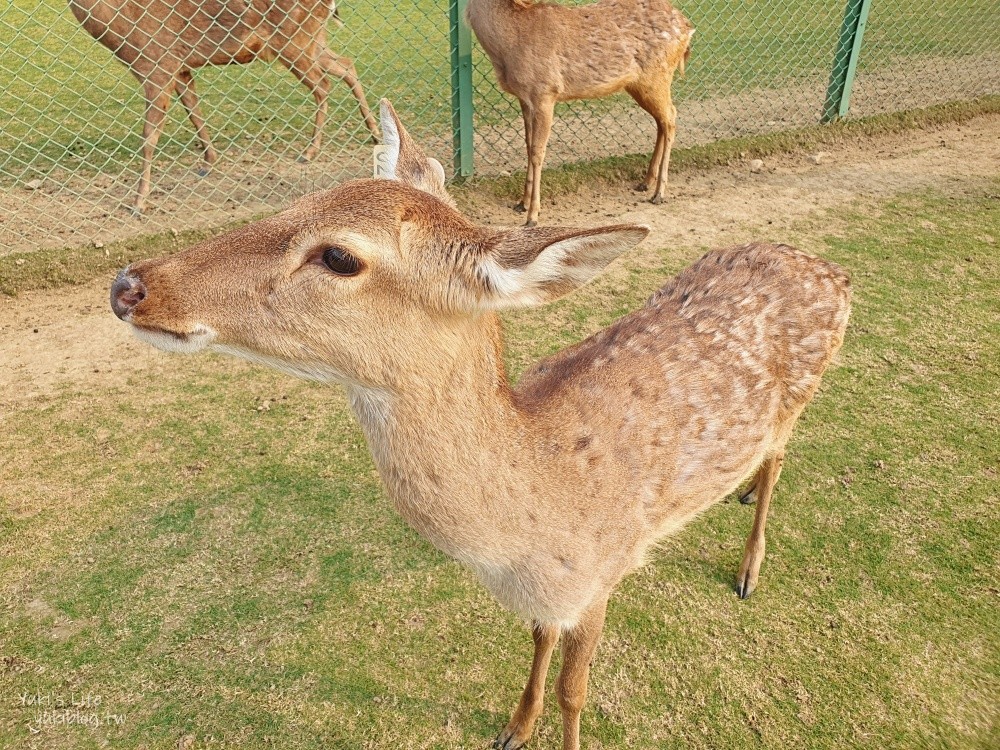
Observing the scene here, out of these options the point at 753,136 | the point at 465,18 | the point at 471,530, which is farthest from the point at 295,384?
the point at 753,136

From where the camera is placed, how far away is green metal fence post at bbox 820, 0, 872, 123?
7176 millimetres

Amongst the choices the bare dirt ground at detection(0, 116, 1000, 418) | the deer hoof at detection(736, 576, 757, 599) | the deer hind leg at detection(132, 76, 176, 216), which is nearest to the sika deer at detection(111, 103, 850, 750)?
the deer hoof at detection(736, 576, 757, 599)

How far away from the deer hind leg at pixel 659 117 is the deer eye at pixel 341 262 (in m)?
4.68

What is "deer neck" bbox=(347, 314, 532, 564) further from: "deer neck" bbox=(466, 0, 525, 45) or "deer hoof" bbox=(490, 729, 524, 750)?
"deer neck" bbox=(466, 0, 525, 45)

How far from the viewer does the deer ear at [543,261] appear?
5.32 ft

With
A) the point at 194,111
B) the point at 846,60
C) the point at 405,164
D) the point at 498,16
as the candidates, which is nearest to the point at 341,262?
the point at 405,164

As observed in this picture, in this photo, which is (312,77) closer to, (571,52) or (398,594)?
Answer: (571,52)

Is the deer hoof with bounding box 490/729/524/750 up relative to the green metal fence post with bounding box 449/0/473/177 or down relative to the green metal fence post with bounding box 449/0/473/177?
down

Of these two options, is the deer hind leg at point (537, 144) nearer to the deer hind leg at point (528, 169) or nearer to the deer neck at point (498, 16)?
the deer hind leg at point (528, 169)

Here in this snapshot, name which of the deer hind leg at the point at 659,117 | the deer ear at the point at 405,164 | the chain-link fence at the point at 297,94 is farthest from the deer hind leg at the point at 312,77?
the deer ear at the point at 405,164

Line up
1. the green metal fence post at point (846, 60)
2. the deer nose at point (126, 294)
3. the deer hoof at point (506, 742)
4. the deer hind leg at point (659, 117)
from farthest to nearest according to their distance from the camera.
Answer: the green metal fence post at point (846, 60) → the deer hind leg at point (659, 117) → the deer hoof at point (506, 742) → the deer nose at point (126, 294)

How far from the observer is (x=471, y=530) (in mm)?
2023

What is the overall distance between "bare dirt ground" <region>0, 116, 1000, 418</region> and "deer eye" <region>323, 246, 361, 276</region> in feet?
8.93

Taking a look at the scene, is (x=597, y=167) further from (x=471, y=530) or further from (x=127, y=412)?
(x=471, y=530)
